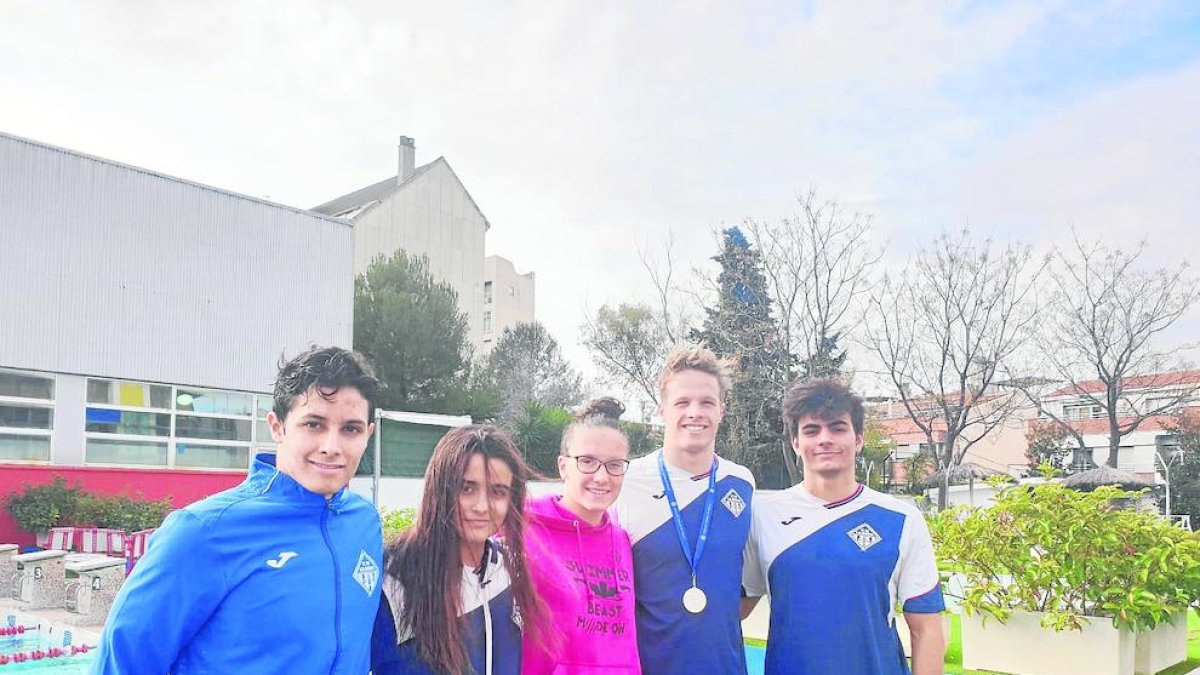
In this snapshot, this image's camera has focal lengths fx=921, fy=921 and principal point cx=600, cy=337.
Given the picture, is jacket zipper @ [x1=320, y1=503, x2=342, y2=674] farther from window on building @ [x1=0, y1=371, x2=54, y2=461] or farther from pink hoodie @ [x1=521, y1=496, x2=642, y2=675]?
window on building @ [x1=0, y1=371, x2=54, y2=461]

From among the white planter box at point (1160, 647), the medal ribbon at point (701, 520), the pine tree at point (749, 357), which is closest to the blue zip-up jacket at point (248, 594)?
the medal ribbon at point (701, 520)

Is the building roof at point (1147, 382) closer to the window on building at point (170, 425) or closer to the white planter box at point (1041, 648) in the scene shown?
the white planter box at point (1041, 648)

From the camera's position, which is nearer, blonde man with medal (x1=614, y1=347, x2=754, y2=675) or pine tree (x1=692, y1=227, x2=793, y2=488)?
blonde man with medal (x1=614, y1=347, x2=754, y2=675)

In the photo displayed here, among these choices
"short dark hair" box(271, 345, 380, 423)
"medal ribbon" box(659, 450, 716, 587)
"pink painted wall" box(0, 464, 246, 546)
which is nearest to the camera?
"short dark hair" box(271, 345, 380, 423)

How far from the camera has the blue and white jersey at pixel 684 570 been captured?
3334 millimetres

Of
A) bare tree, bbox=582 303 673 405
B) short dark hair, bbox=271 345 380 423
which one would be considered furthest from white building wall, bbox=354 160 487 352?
short dark hair, bbox=271 345 380 423

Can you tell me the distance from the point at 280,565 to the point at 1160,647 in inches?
320

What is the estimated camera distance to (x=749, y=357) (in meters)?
26.4

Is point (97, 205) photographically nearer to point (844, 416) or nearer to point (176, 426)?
point (176, 426)

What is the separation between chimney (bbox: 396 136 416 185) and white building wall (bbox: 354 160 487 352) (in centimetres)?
98

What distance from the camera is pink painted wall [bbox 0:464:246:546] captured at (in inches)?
656

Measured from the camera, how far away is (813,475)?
12.1 ft

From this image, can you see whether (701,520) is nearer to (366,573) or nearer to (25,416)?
(366,573)

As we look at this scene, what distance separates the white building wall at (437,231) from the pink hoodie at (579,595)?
3388 centimetres
